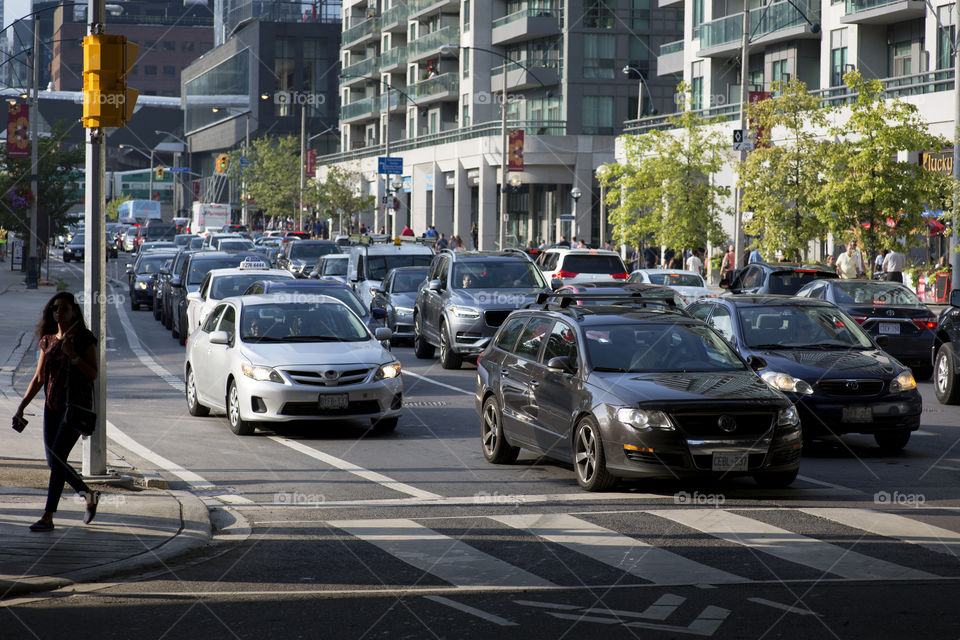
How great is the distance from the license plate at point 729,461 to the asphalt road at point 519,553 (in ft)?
0.95

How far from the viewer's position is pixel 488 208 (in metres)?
72.8

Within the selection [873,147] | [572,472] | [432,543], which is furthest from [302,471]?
[873,147]

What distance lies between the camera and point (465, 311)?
2241 cm

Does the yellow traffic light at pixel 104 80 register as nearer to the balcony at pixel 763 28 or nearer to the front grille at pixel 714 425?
the front grille at pixel 714 425

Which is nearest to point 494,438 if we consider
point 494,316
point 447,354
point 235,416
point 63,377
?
point 235,416

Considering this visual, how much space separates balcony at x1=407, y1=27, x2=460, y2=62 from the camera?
78.9 metres

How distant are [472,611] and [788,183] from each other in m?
28.3

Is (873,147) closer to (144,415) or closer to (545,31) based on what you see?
(144,415)

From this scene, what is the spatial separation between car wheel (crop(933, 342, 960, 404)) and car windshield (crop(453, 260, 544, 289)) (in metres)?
7.21

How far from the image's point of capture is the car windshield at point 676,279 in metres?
30.9

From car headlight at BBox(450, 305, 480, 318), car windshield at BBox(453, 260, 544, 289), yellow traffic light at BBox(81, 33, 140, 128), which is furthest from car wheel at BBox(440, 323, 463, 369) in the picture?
yellow traffic light at BBox(81, 33, 140, 128)

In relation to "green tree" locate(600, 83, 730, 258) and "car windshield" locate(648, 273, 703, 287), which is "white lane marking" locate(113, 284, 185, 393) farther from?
"green tree" locate(600, 83, 730, 258)

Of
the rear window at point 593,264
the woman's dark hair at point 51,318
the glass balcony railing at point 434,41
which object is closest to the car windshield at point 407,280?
the rear window at point 593,264

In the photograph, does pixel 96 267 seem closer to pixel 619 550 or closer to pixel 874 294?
pixel 619 550
